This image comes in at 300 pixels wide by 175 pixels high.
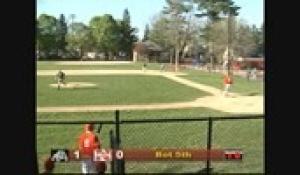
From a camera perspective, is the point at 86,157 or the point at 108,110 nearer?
the point at 86,157

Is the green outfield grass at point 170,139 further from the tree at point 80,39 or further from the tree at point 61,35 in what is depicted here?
the tree at point 80,39

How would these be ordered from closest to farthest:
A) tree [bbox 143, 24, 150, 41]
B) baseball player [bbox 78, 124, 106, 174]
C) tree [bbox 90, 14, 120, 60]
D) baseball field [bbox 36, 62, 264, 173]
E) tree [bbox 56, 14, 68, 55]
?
1. baseball player [bbox 78, 124, 106, 174]
2. baseball field [bbox 36, 62, 264, 173]
3. tree [bbox 90, 14, 120, 60]
4. tree [bbox 56, 14, 68, 55]
5. tree [bbox 143, 24, 150, 41]

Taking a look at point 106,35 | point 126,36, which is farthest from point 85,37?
point 126,36

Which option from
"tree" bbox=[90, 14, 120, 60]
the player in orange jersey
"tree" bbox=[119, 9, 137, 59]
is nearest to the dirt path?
"tree" bbox=[90, 14, 120, 60]

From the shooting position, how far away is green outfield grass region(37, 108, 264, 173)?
11.9 metres

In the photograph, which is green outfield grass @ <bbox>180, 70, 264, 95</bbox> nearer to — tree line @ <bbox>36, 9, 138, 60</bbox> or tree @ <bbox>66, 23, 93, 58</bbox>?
tree line @ <bbox>36, 9, 138, 60</bbox>

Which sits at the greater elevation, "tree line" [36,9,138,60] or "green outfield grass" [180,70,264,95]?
"tree line" [36,9,138,60]

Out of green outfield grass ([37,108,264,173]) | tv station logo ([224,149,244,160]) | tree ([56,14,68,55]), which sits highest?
tree ([56,14,68,55])

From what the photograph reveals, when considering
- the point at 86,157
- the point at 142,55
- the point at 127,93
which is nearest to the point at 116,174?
the point at 86,157

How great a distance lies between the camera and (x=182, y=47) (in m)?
18.9

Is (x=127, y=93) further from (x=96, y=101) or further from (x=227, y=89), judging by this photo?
(x=227, y=89)

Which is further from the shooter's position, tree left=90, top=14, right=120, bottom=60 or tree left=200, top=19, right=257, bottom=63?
tree left=200, top=19, right=257, bottom=63

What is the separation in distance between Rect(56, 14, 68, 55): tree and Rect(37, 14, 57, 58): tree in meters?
0.25
